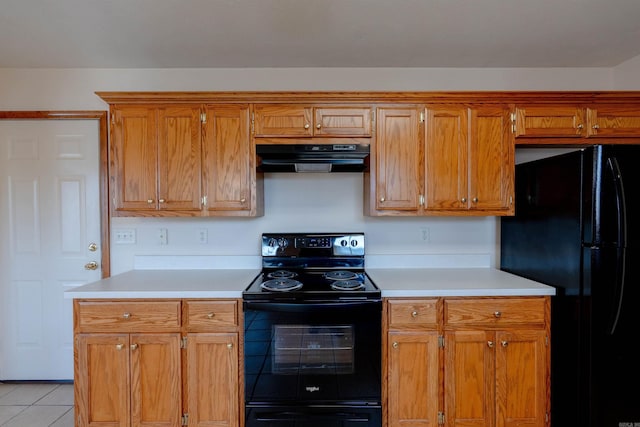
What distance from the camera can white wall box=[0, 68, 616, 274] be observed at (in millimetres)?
2492

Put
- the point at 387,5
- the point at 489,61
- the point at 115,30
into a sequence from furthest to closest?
the point at 489,61 < the point at 115,30 < the point at 387,5

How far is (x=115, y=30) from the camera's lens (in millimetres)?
1990

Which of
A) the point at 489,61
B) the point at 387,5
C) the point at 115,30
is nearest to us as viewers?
the point at 387,5

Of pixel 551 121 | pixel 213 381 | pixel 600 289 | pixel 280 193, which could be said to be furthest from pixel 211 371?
pixel 551 121

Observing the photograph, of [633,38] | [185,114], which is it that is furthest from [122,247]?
[633,38]

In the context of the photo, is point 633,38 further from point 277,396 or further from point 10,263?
point 10,263

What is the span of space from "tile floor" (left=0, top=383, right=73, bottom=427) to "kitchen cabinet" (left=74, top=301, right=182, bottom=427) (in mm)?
578

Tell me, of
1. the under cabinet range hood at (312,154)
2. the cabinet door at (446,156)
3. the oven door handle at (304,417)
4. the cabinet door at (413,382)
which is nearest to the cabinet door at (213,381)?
the oven door handle at (304,417)

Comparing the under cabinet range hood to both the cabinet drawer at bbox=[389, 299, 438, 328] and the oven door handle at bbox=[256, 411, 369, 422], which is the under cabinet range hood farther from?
the oven door handle at bbox=[256, 411, 369, 422]

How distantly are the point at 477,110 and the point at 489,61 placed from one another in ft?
1.97

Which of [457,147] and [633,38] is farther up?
[633,38]

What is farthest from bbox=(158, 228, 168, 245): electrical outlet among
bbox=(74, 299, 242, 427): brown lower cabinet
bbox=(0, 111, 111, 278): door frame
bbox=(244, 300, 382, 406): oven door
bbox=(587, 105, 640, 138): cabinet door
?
bbox=(587, 105, 640, 138): cabinet door

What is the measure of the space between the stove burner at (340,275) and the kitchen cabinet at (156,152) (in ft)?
3.41

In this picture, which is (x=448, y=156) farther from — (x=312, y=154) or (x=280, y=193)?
(x=280, y=193)
